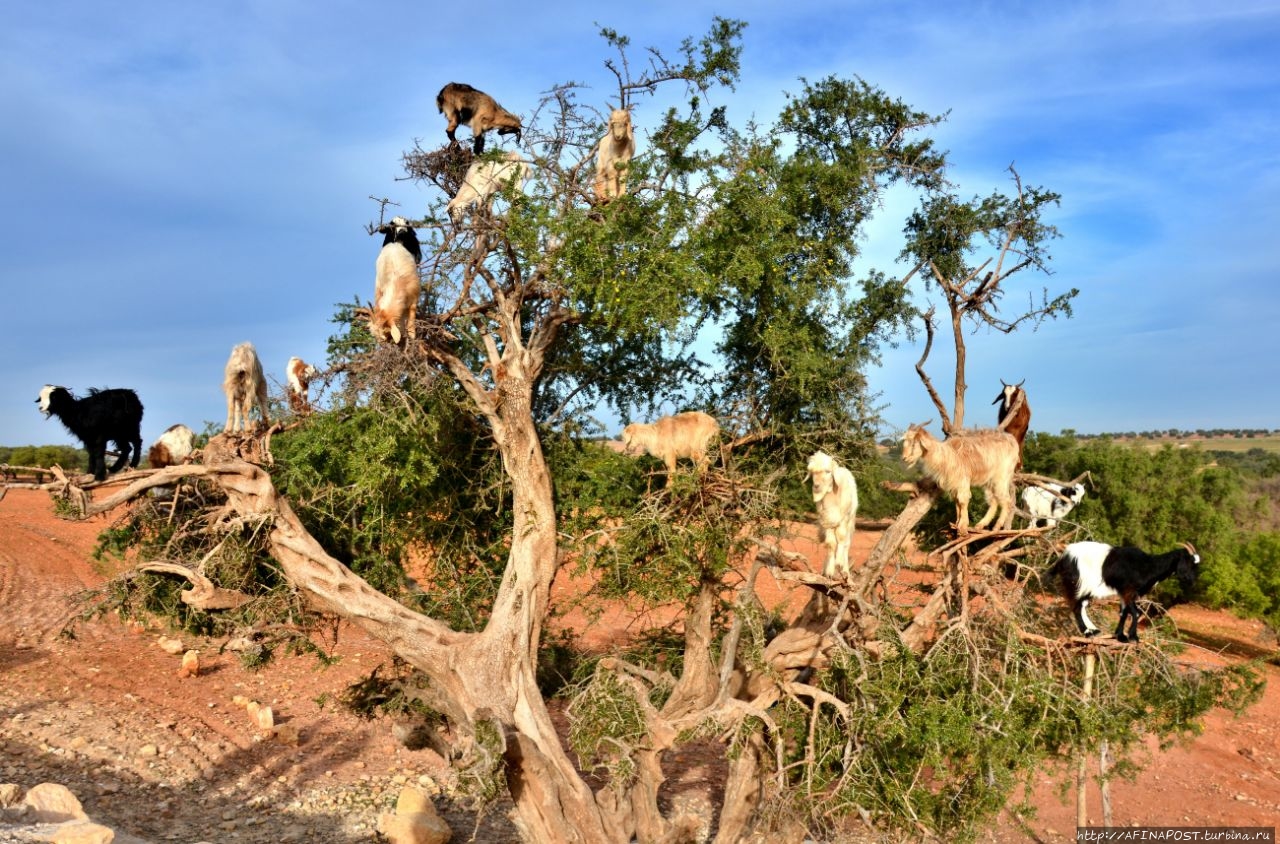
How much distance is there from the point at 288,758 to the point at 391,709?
2.31 meters

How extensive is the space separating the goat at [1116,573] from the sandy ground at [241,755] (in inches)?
70.4

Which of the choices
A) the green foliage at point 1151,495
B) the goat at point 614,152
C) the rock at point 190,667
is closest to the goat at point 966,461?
the goat at point 614,152

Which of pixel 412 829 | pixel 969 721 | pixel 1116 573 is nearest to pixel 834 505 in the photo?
pixel 969 721

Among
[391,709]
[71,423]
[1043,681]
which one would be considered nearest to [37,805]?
[391,709]

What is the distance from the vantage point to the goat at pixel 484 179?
848 centimetres

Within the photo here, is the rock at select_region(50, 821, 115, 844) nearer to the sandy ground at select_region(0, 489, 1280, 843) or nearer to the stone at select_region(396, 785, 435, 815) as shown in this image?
the sandy ground at select_region(0, 489, 1280, 843)

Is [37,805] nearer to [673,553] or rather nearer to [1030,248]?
[673,553]

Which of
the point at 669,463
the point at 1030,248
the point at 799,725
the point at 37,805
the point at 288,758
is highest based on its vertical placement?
the point at 1030,248

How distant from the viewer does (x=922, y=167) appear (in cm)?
892

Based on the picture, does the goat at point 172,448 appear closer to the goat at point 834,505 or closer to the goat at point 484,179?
the goat at point 484,179

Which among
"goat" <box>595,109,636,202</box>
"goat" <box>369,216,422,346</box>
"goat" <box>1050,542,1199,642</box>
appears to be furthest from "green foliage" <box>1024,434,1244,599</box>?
"goat" <box>369,216,422,346</box>

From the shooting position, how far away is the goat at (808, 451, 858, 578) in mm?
7719

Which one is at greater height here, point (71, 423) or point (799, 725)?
point (71, 423)

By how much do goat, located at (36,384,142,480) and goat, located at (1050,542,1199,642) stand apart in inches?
377
